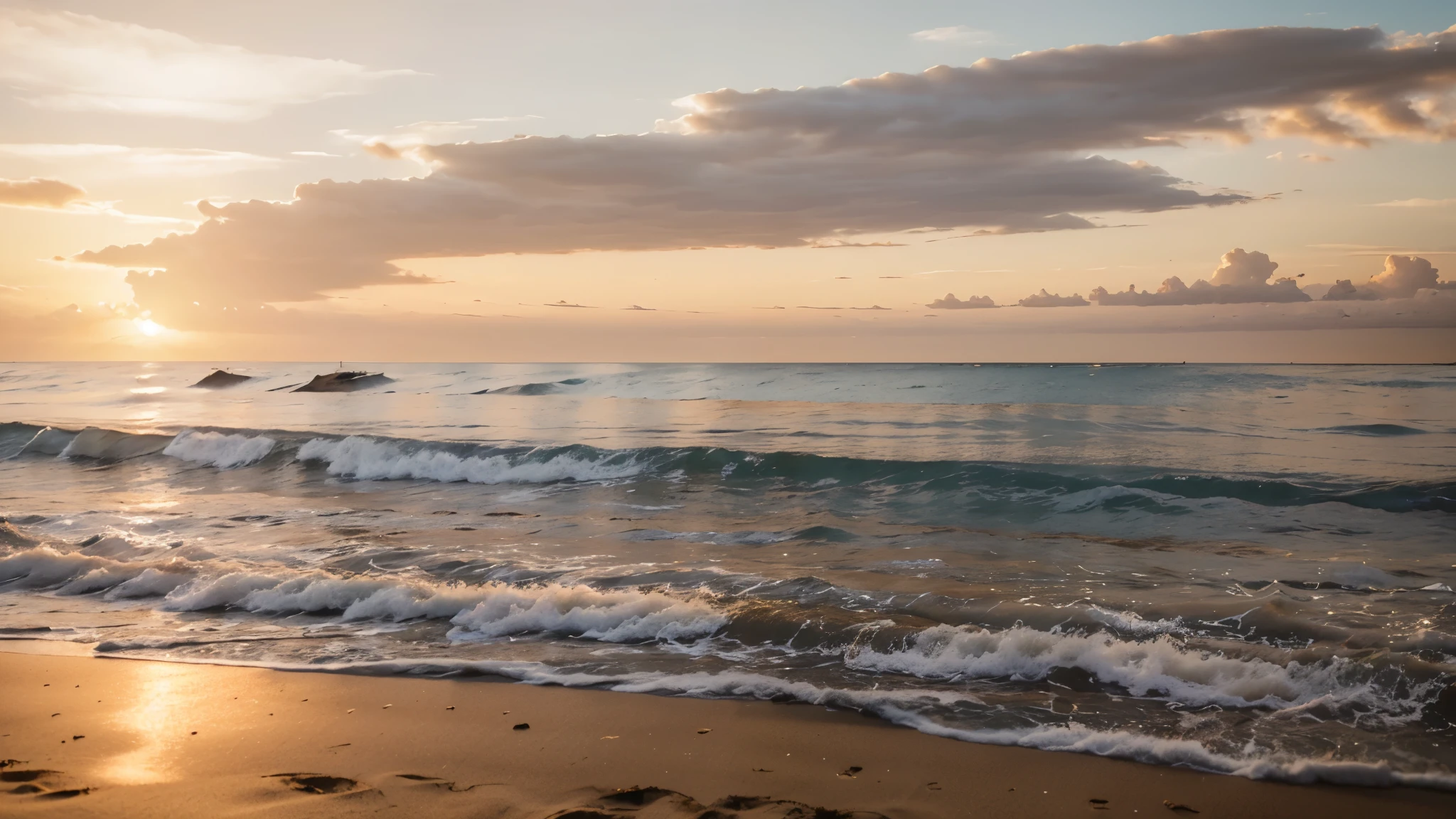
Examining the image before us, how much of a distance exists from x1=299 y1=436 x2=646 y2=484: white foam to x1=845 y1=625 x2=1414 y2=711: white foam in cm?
1278

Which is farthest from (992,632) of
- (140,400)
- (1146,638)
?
(140,400)

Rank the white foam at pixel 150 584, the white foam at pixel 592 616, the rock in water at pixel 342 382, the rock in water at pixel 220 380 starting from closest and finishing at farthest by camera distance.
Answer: the white foam at pixel 592 616 → the white foam at pixel 150 584 → the rock in water at pixel 342 382 → the rock in water at pixel 220 380

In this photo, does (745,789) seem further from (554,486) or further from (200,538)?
(554,486)

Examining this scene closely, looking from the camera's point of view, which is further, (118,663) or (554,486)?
(554,486)

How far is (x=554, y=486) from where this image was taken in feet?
59.1

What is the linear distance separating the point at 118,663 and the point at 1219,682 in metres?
8.19

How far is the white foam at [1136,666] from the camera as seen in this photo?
550 centimetres

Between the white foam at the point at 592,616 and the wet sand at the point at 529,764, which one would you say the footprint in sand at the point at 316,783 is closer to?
the wet sand at the point at 529,764

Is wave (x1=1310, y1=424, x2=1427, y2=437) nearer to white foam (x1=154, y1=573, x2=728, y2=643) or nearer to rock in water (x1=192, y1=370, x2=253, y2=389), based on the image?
white foam (x1=154, y1=573, x2=728, y2=643)

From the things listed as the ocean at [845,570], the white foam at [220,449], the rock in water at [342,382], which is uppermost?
the rock in water at [342,382]

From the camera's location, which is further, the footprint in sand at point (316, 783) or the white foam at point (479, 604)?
the white foam at point (479, 604)

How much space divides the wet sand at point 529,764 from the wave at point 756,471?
9.63 m

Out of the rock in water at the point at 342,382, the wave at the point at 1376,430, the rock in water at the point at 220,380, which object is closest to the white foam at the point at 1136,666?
the wave at the point at 1376,430

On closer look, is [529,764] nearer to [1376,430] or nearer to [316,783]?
[316,783]
